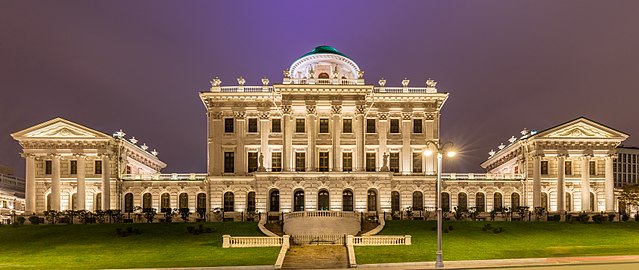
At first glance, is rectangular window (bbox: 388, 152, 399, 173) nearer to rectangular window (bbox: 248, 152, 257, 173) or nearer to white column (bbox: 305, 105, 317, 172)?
white column (bbox: 305, 105, 317, 172)

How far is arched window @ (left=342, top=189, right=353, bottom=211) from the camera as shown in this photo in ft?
211

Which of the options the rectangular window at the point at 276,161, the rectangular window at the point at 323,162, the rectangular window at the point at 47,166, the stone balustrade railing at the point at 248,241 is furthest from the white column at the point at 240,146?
the stone balustrade railing at the point at 248,241

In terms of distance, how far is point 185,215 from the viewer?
196 ft

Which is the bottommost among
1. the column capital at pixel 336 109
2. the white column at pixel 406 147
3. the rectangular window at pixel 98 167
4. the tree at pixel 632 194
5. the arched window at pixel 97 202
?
the arched window at pixel 97 202

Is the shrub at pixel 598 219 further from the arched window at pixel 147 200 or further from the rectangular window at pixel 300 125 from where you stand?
the arched window at pixel 147 200

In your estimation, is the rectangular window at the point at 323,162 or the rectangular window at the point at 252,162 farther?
the rectangular window at the point at 252,162

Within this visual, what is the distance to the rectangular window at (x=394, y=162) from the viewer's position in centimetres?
6809

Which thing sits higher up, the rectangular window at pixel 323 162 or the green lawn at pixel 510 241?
the rectangular window at pixel 323 162

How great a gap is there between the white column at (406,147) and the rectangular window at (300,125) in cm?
1112

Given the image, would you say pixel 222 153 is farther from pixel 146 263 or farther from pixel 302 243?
pixel 146 263

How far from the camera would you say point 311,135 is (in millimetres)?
65812

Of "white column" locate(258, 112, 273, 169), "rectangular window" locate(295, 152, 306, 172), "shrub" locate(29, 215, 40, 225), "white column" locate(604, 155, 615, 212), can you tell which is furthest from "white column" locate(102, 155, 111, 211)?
"white column" locate(604, 155, 615, 212)

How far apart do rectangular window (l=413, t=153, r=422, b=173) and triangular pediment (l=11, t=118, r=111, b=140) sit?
1345 inches

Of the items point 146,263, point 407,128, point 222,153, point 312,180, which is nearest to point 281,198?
point 312,180
